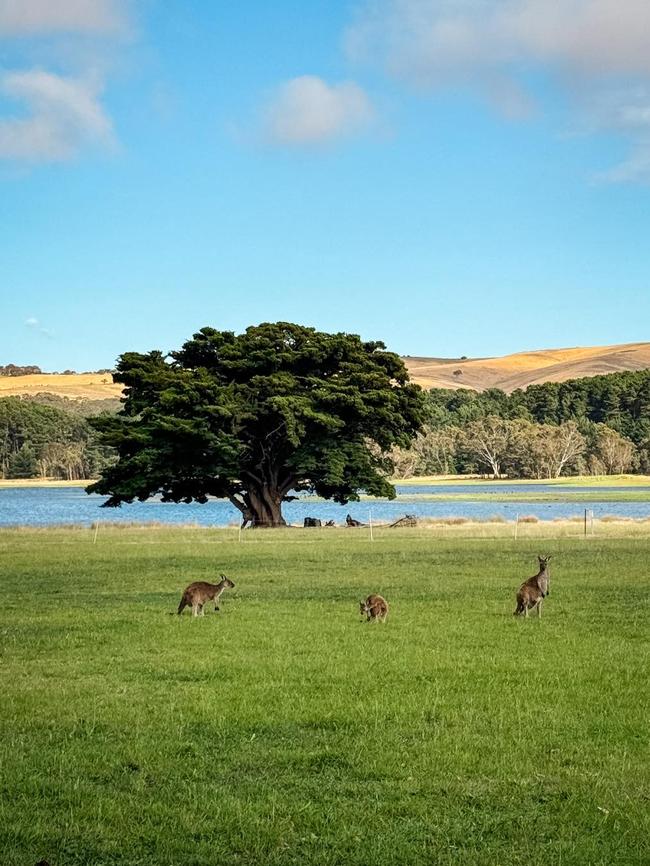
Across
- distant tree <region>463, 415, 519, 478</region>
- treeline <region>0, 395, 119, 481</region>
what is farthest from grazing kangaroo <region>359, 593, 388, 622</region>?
treeline <region>0, 395, 119, 481</region>

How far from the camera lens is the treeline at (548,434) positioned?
160 meters

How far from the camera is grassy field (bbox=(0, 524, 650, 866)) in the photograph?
7.66 meters

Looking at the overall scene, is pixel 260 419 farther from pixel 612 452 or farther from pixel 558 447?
pixel 612 452

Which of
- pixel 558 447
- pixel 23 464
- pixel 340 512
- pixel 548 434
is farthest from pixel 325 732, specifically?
pixel 23 464

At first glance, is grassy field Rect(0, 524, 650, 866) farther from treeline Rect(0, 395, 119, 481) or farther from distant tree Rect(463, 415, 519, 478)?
treeline Rect(0, 395, 119, 481)

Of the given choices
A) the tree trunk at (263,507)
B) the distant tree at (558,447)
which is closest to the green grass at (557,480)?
the distant tree at (558,447)

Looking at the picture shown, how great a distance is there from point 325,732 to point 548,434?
503 feet

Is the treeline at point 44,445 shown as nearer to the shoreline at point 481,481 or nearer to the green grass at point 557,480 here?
the shoreline at point 481,481

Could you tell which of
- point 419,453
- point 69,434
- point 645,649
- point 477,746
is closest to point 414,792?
point 477,746

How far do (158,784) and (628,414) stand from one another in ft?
595

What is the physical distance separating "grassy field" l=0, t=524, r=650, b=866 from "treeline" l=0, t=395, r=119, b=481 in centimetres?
15157

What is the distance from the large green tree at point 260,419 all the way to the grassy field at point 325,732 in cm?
3280

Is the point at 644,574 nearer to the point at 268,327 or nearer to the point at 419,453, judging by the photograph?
the point at 268,327

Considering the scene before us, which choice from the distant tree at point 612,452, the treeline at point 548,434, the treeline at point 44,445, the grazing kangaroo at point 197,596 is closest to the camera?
the grazing kangaroo at point 197,596
